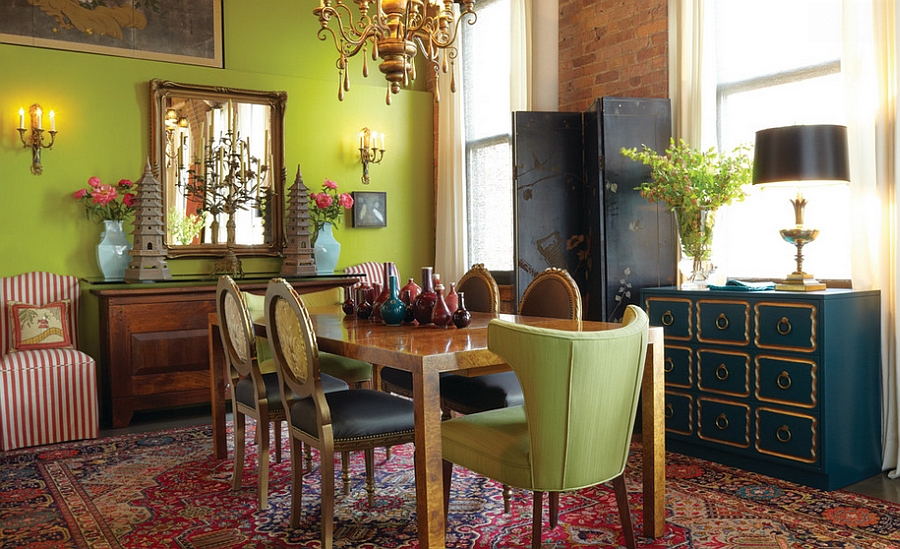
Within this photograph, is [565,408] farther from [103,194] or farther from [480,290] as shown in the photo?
[103,194]

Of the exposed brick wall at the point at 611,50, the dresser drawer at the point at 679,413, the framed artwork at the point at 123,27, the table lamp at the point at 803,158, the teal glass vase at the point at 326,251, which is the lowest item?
the dresser drawer at the point at 679,413

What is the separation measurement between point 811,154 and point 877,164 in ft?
1.35

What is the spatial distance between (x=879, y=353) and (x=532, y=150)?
7.46ft

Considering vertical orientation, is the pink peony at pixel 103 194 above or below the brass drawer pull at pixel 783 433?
above

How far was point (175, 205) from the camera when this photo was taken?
586cm

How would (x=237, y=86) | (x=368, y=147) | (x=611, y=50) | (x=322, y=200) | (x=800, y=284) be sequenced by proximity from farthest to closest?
(x=368, y=147) → (x=322, y=200) → (x=237, y=86) → (x=611, y=50) → (x=800, y=284)

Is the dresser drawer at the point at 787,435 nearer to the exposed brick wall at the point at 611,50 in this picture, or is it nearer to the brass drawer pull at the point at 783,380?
the brass drawer pull at the point at 783,380

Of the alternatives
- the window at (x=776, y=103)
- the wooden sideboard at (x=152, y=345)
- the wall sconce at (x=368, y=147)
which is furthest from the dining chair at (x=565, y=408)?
the wall sconce at (x=368, y=147)

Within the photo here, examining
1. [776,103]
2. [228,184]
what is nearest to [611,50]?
[776,103]

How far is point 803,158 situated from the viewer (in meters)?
3.52

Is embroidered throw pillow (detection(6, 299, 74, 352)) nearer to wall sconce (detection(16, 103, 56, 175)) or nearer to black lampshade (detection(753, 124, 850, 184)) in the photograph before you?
wall sconce (detection(16, 103, 56, 175))

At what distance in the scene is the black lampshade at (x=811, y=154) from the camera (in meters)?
3.51

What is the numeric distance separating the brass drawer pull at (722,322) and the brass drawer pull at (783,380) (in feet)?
1.14

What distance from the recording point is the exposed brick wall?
4863 mm
